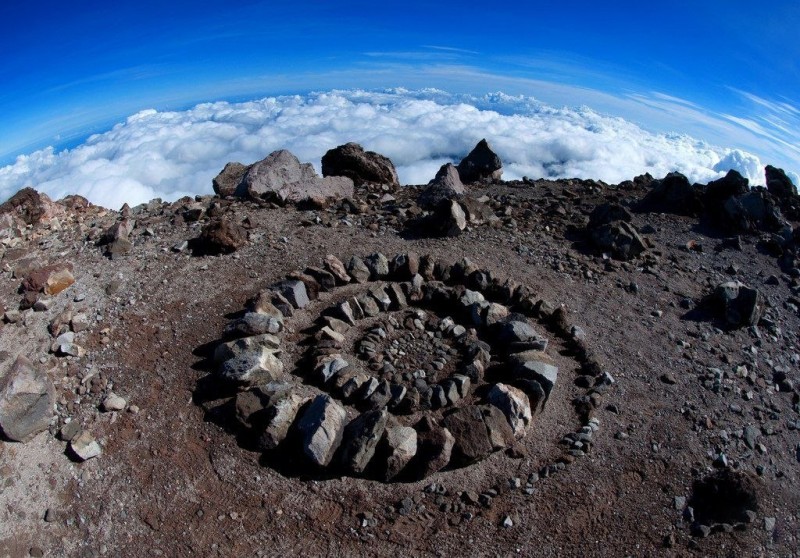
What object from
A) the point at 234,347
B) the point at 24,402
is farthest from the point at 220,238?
the point at 24,402

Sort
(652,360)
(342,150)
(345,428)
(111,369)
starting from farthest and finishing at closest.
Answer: (342,150)
(652,360)
(111,369)
(345,428)

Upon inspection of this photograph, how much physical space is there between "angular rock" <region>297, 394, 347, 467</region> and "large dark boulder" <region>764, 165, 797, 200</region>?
23.7 m

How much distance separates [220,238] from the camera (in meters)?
14.8

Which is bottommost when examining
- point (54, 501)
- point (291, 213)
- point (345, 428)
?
point (54, 501)

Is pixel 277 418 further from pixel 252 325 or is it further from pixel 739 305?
pixel 739 305

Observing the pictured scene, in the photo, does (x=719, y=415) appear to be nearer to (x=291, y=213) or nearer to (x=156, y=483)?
(x=156, y=483)

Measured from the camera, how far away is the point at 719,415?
11008 millimetres

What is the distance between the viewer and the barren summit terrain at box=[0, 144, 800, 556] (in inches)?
337

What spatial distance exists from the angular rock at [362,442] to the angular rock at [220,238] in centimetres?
787

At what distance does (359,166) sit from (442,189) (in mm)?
4247

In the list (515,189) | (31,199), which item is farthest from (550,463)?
(31,199)

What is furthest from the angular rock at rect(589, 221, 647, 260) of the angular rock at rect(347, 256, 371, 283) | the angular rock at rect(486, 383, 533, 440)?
the angular rock at rect(486, 383, 533, 440)

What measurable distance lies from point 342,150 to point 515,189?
775 centimetres

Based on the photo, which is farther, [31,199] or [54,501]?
[31,199]
